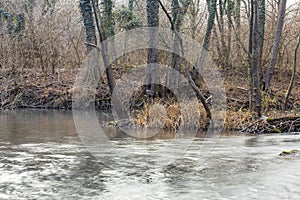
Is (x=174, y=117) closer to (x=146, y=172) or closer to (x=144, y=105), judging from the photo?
(x=144, y=105)

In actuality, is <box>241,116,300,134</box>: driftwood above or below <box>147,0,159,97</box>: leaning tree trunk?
below

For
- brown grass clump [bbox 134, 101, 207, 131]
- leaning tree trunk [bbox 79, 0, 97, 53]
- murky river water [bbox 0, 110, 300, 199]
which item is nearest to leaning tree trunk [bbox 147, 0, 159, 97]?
leaning tree trunk [bbox 79, 0, 97, 53]

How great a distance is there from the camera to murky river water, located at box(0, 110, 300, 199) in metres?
6.18

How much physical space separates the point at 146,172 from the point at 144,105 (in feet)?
25.1

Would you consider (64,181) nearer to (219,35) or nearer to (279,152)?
(279,152)

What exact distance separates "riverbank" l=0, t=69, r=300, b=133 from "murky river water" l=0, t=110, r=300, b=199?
71.3 inches

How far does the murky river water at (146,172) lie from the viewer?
6184mm

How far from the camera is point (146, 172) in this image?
293 inches

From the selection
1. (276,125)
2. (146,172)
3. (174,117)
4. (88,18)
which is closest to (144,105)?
(174,117)

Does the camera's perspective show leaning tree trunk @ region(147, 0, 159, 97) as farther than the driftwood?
Yes

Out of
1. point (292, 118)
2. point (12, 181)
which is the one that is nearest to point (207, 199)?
point (12, 181)

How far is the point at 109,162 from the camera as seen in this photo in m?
8.30

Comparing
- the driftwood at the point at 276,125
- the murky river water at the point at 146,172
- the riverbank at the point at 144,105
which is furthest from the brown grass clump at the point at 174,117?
the murky river water at the point at 146,172

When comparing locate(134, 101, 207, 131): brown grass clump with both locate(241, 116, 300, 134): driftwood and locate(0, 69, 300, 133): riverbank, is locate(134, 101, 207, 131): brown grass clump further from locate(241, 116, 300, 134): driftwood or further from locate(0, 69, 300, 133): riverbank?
locate(241, 116, 300, 134): driftwood
